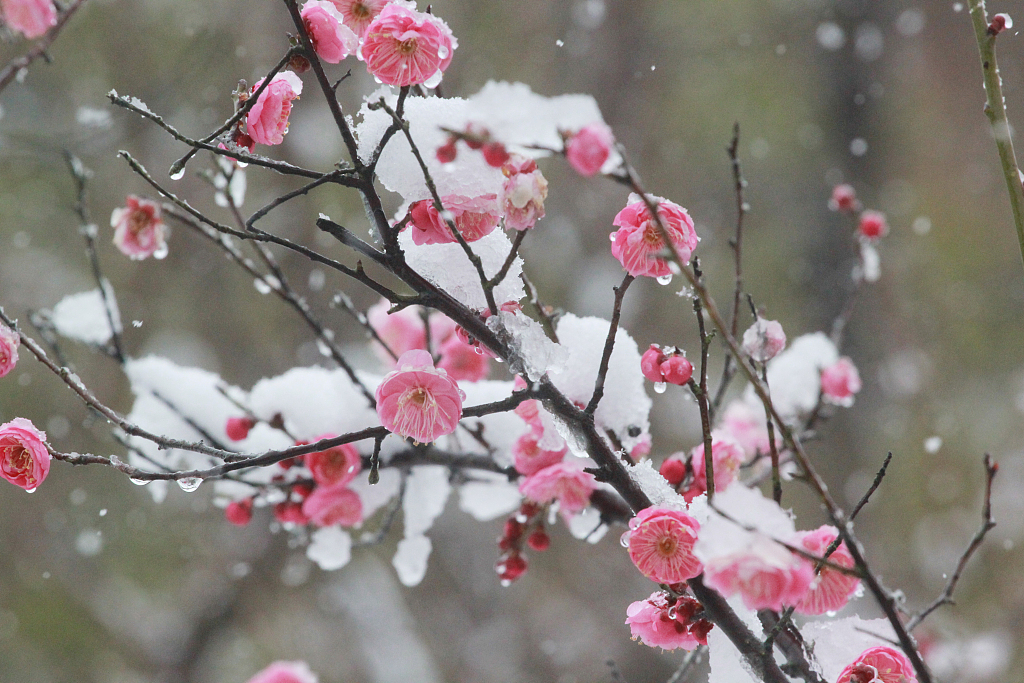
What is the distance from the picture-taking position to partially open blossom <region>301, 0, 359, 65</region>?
0.85m

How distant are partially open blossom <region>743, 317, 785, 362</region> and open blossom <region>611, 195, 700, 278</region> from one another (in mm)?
178

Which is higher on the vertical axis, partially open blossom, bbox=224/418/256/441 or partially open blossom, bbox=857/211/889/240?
partially open blossom, bbox=857/211/889/240

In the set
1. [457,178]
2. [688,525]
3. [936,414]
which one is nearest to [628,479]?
[688,525]

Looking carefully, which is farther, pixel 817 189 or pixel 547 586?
pixel 817 189

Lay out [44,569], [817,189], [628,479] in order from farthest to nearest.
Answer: [817,189] → [44,569] → [628,479]

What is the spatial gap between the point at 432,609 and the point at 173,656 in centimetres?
181

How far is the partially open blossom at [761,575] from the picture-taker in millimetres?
571

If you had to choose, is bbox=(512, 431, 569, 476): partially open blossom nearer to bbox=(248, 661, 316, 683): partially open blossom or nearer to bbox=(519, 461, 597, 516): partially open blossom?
bbox=(519, 461, 597, 516): partially open blossom

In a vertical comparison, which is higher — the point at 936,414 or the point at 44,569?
the point at 936,414

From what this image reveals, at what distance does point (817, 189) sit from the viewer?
19.3ft

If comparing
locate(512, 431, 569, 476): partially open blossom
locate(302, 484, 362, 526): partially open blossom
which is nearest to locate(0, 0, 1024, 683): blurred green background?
locate(302, 484, 362, 526): partially open blossom

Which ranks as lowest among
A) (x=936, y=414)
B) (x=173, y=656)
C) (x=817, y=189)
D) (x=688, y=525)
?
(x=688, y=525)

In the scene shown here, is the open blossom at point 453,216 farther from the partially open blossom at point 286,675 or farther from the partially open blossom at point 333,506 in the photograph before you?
the partially open blossom at point 286,675

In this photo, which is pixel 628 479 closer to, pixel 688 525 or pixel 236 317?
pixel 688 525
